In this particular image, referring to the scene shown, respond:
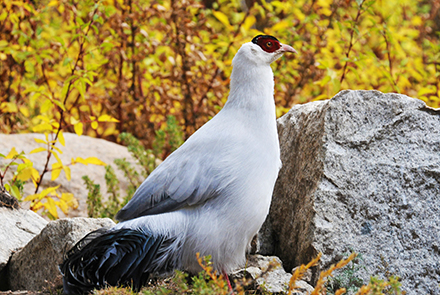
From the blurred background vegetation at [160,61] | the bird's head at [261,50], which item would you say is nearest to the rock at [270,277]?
the bird's head at [261,50]

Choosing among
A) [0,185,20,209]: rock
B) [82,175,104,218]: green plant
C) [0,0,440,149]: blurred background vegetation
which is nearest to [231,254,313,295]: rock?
[82,175,104,218]: green plant

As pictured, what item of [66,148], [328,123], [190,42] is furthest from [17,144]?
[328,123]

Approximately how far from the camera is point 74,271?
251cm

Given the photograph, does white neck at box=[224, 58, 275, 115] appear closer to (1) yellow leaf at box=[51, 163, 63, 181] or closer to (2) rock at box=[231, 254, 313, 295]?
(2) rock at box=[231, 254, 313, 295]

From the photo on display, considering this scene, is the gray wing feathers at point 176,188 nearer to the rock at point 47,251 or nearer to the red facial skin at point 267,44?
the rock at point 47,251

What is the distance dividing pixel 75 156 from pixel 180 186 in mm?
3262

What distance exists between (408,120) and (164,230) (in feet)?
5.79

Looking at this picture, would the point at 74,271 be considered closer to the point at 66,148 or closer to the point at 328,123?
A: the point at 328,123

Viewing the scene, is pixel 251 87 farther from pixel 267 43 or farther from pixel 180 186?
A: pixel 180 186

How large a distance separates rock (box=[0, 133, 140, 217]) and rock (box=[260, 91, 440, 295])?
108 inches

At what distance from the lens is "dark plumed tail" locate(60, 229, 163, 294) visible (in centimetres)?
248

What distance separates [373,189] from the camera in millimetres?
3029

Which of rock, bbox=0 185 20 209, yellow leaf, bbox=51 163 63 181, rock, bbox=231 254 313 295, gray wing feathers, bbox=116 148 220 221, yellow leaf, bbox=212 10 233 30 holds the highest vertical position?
yellow leaf, bbox=212 10 233 30

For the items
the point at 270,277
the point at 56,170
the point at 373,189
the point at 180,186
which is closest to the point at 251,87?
the point at 180,186
